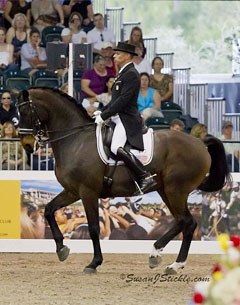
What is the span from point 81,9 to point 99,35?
34.9 inches

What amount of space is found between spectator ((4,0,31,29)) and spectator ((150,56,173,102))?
264cm

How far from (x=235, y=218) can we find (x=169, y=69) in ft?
19.7

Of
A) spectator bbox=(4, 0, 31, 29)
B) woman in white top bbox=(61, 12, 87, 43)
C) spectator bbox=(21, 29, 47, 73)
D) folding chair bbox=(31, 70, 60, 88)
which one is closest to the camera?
folding chair bbox=(31, 70, 60, 88)

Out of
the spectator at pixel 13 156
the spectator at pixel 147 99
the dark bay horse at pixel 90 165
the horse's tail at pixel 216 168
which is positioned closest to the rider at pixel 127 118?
the dark bay horse at pixel 90 165

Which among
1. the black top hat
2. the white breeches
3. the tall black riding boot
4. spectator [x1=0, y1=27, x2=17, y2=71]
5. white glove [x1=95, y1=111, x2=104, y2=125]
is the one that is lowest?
the tall black riding boot

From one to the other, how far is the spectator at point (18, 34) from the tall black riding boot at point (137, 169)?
7555 millimetres

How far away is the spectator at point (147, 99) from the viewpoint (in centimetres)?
1697

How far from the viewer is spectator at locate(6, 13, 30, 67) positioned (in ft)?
59.2

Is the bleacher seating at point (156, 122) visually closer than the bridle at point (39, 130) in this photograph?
No

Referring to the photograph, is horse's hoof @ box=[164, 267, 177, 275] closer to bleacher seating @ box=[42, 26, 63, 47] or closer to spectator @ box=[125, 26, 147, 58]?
spectator @ box=[125, 26, 147, 58]

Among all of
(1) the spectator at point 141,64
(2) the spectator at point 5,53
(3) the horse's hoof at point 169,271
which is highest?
(2) the spectator at point 5,53

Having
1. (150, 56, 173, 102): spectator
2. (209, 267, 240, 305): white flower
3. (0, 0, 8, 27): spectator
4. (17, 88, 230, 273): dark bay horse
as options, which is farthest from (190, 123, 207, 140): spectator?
(209, 267, 240, 305): white flower

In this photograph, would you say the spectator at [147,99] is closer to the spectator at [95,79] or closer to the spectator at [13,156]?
the spectator at [95,79]

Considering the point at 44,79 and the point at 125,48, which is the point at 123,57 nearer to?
the point at 125,48
